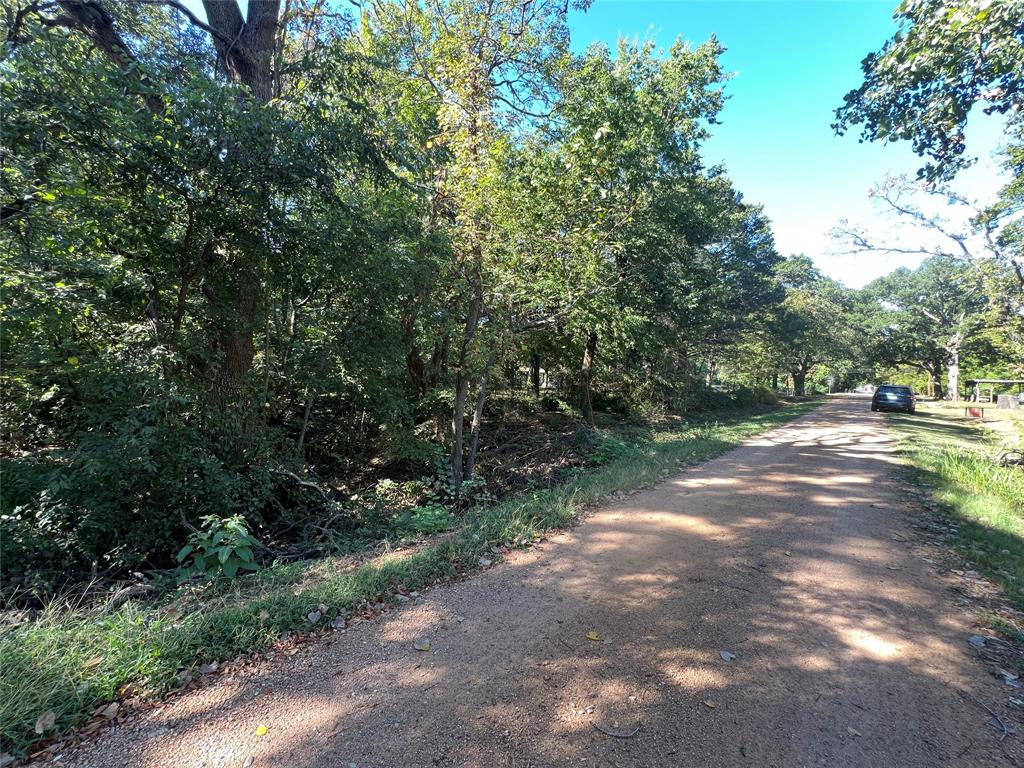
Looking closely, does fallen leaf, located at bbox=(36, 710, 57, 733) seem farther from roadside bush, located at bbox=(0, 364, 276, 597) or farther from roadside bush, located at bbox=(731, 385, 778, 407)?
roadside bush, located at bbox=(731, 385, 778, 407)

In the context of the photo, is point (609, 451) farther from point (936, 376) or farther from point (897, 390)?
point (936, 376)

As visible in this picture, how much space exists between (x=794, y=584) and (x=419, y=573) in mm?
3182

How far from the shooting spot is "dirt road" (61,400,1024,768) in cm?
218

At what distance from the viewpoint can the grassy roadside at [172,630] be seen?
2291mm

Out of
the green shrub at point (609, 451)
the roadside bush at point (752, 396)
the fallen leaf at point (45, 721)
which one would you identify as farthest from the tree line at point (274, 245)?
the roadside bush at point (752, 396)

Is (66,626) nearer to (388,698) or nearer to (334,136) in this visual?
(388,698)

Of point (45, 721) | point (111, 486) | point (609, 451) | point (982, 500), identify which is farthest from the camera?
point (609, 451)

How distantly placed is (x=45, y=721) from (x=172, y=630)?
71 centimetres

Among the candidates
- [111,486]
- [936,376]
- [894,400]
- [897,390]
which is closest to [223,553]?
[111,486]

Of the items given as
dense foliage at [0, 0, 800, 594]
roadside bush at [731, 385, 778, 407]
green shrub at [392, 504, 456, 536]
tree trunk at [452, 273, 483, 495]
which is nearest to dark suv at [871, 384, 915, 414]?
roadside bush at [731, 385, 778, 407]

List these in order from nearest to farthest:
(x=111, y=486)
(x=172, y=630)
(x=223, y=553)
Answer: (x=172, y=630) → (x=223, y=553) → (x=111, y=486)

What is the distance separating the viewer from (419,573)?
399cm

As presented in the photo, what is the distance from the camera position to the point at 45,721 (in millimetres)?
2184

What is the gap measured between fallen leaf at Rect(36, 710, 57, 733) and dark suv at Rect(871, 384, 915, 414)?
97.9 feet
